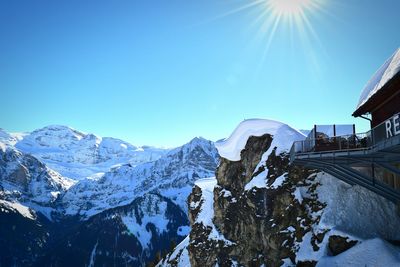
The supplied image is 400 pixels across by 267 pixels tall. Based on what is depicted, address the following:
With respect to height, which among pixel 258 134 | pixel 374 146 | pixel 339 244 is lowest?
pixel 339 244

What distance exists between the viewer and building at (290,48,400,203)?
22.4 m

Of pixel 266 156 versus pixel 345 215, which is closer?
pixel 345 215

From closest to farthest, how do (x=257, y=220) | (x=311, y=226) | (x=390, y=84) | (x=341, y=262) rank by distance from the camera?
(x=390, y=84), (x=341, y=262), (x=311, y=226), (x=257, y=220)

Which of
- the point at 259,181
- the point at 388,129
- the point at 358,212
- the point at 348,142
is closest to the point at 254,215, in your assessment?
the point at 259,181

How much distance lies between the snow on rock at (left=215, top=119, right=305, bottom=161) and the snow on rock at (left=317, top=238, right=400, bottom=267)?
811 inches

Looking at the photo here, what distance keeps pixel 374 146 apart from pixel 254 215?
29.6 meters

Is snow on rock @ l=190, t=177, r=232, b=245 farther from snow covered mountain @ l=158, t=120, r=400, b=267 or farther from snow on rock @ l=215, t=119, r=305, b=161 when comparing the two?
snow on rock @ l=215, t=119, r=305, b=161

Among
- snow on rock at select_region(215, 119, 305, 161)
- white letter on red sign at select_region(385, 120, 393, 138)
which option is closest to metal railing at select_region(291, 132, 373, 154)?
white letter on red sign at select_region(385, 120, 393, 138)

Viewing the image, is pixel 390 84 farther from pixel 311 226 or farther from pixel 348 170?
pixel 311 226

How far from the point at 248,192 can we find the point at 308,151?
21.7 m

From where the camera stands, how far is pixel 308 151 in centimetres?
3234

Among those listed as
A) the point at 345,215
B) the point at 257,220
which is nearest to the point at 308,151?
the point at 345,215

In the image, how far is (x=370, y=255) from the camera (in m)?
30.1

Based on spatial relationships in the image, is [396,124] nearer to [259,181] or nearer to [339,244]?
[339,244]
